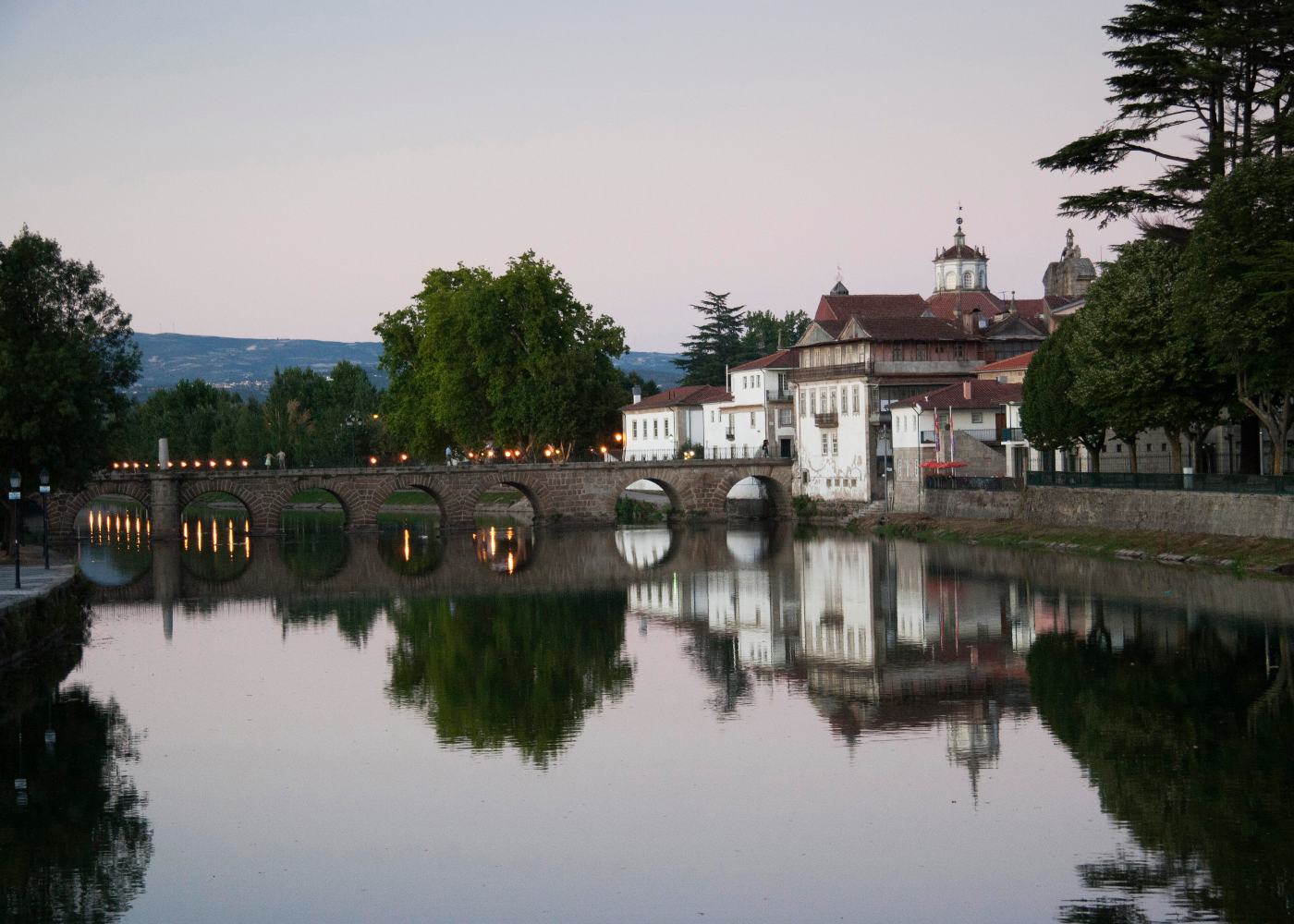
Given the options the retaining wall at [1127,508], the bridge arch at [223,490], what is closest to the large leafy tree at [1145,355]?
the retaining wall at [1127,508]

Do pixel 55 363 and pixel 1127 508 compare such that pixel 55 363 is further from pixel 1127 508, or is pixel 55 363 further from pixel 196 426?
pixel 196 426

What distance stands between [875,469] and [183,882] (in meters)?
59.4

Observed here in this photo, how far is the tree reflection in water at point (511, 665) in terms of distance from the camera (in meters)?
28.2

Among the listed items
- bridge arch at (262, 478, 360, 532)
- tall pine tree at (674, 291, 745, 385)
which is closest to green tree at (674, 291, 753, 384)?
tall pine tree at (674, 291, 745, 385)

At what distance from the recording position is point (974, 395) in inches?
2768

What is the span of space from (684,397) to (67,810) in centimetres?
7767

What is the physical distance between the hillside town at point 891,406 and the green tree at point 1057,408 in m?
2.86

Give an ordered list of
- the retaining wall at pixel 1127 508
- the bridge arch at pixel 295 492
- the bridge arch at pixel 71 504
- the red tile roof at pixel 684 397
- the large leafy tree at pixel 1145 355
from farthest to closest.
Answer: the red tile roof at pixel 684 397
the bridge arch at pixel 295 492
the bridge arch at pixel 71 504
the large leafy tree at pixel 1145 355
the retaining wall at pixel 1127 508

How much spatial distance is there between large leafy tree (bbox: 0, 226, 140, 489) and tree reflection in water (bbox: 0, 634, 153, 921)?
16.6 m

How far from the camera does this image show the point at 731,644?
38000 mm

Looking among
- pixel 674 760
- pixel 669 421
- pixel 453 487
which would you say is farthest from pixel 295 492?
pixel 674 760

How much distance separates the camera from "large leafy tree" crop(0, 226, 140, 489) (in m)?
46.7

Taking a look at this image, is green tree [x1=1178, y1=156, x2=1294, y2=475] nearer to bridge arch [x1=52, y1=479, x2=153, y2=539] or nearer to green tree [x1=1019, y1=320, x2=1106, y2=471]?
green tree [x1=1019, y1=320, x2=1106, y2=471]

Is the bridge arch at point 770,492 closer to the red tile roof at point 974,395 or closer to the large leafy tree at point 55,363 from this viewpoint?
the red tile roof at point 974,395
